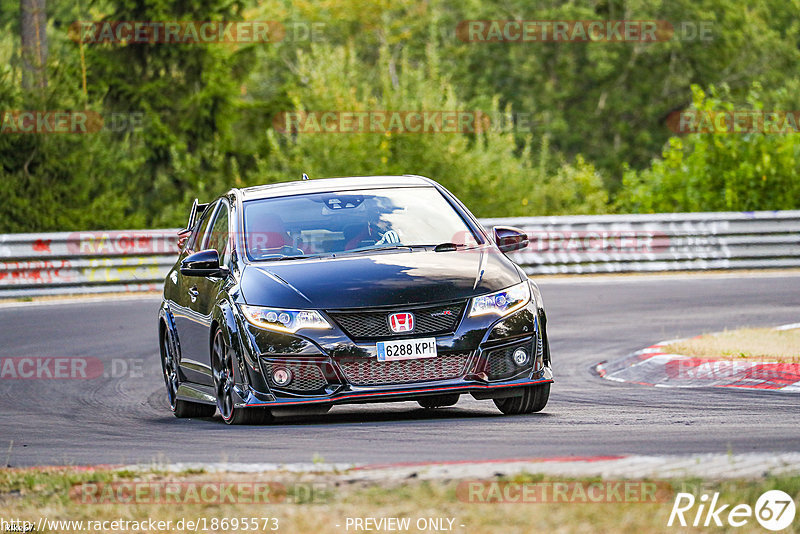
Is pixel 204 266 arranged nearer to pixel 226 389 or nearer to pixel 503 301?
pixel 226 389

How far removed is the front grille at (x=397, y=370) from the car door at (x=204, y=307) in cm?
139

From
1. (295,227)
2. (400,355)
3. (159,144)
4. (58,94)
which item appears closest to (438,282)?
(400,355)

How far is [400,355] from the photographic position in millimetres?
8820

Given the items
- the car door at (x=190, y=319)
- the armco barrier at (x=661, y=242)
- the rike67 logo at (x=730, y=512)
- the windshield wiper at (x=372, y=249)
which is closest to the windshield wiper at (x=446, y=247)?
the windshield wiper at (x=372, y=249)

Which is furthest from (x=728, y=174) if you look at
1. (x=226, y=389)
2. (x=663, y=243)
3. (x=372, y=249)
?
(x=226, y=389)

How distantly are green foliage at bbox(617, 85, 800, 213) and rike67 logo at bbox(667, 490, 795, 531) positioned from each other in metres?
22.2

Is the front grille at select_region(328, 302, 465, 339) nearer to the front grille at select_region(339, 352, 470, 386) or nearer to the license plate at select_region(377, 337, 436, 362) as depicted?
the license plate at select_region(377, 337, 436, 362)

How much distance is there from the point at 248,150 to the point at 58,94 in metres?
11.7

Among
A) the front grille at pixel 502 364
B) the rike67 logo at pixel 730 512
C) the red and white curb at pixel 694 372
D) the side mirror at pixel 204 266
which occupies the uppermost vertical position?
the rike67 logo at pixel 730 512

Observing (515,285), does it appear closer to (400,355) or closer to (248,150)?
(400,355)

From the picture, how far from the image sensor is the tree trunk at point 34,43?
2815cm

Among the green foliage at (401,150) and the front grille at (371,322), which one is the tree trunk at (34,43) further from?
the front grille at (371,322)

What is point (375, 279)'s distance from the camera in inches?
355

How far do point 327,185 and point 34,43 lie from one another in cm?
2739
